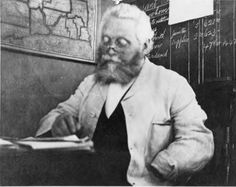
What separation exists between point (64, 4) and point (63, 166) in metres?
0.72

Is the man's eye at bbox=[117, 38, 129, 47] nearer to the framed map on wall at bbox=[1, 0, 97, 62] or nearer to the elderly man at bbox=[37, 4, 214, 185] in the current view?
the elderly man at bbox=[37, 4, 214, 185]

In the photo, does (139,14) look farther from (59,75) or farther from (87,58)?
(59,75)

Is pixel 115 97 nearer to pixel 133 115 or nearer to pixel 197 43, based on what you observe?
pixel 133 115

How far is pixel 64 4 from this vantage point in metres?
1.63

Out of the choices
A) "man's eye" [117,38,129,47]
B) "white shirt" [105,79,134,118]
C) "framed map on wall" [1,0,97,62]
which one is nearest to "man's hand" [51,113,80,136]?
"white shirt" [105,79,134,118]

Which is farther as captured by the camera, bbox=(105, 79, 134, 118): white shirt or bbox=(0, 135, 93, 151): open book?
bbox=(105, 79, 134, 118): white shirt

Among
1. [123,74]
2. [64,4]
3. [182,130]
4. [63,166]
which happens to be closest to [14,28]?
[64,4]

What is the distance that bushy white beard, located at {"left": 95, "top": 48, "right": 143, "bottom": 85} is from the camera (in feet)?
5.11

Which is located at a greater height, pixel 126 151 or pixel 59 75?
pixel 59 75

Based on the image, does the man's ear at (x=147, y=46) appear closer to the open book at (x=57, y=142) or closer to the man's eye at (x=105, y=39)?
the man's eye at (x=105, y=39)

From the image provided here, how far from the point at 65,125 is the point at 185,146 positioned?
0.51 meters

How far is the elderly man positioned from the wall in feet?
0.16

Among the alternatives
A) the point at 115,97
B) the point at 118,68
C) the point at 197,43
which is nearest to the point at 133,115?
the point at 115,97

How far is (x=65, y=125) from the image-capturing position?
5.03 feet
